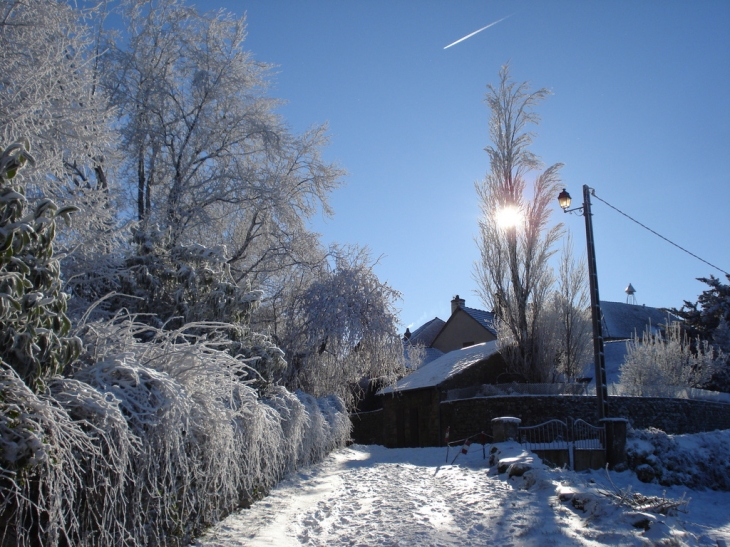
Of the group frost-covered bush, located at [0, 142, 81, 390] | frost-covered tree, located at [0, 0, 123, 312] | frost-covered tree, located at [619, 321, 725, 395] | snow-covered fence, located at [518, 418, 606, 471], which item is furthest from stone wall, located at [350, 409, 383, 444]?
frost-covered bush, located at [0, 142, 81, 390]

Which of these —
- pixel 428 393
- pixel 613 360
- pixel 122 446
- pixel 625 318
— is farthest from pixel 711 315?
pixel 122 446

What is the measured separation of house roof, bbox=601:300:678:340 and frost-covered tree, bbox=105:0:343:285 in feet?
114

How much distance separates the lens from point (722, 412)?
74.0 feet

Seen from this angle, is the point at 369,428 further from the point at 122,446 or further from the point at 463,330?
the point at 122,446

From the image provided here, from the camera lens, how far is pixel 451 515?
6984mm

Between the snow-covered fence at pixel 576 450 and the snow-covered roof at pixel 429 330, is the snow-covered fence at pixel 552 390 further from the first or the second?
the snow-covered roof at pixel 429 330

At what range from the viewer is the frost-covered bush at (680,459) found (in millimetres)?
13594

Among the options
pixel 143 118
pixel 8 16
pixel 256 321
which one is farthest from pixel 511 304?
pixel 8 16

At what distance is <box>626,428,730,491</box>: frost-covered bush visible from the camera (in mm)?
13594

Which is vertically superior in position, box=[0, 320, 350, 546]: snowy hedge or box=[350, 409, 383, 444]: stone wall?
box=[0, 320, 350, 546]: snowy hedge

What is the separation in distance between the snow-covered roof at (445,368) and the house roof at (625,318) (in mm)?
22317

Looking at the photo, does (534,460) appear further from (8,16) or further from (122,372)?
(8,16)

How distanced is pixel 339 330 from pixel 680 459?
957 centimetres

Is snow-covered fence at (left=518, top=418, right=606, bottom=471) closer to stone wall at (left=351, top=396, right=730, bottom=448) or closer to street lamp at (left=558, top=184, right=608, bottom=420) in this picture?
street lamp at (left=558, top=184, right=608, bottom=420)
